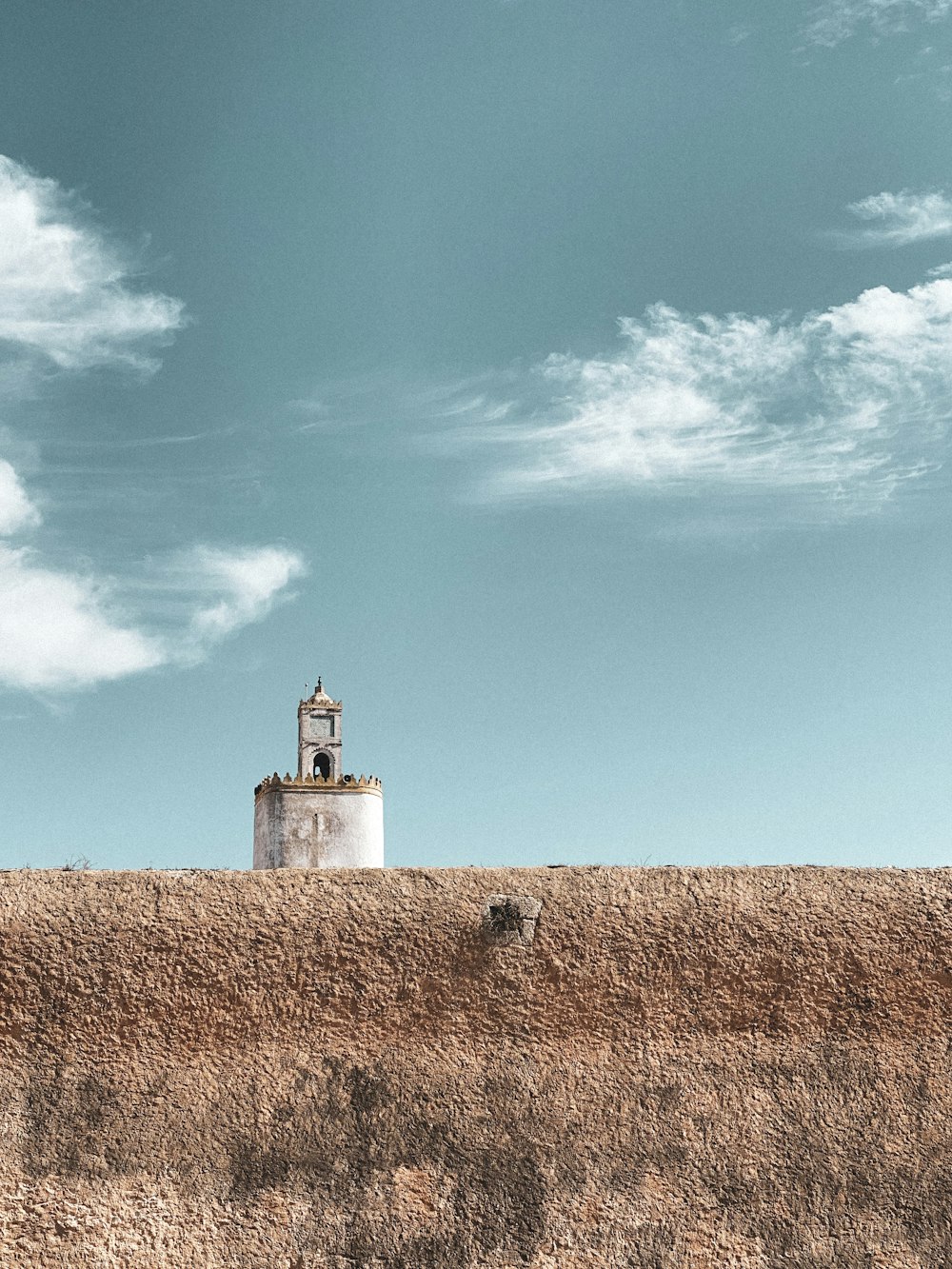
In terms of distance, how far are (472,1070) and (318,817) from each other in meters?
16.4

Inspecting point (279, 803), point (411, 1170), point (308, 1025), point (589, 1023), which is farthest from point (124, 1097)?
point (279, 803)

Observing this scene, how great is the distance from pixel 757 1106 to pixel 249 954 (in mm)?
2403

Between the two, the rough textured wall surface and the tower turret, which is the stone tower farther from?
the rough textured wall surface

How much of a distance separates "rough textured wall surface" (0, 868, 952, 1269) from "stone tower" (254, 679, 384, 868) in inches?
612

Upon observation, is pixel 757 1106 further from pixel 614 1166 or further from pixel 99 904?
pixel 99 904

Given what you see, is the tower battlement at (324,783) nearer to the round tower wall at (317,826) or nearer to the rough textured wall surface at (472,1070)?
the round tower wall at (317,826)

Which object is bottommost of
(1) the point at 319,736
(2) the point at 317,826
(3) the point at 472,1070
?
(3) the point at 472,1070

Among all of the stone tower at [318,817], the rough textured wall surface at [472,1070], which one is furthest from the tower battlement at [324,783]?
the rough textured wall surface at [472,1070]

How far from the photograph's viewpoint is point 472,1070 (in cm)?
482

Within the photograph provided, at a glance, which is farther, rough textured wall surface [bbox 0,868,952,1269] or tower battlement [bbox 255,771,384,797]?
tower battlement [bbox 255,771,384,797]

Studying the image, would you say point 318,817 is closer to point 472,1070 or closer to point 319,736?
point 319,736

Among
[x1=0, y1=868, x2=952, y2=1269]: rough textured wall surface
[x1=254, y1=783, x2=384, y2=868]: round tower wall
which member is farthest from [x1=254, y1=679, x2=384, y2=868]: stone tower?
[x1=0, y1=868, x2=952, y2=1269]: rough textured wall surface

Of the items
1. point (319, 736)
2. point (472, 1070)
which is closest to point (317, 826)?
point (319, 736)

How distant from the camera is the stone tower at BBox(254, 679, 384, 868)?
20.6 m
